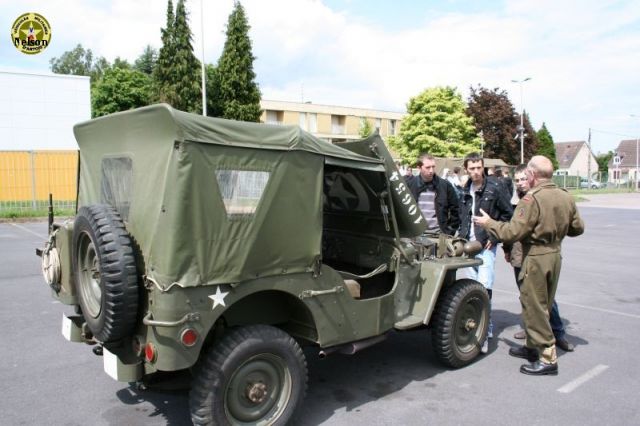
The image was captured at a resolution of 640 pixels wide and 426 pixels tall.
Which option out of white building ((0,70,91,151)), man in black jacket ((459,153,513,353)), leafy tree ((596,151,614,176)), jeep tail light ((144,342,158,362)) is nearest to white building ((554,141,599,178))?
leafy tree ((596,151,614,176))

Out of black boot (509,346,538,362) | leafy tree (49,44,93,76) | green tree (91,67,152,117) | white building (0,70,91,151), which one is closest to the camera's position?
black boot (509,346,538,362)

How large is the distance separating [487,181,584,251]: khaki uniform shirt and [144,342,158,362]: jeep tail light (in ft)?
10.2

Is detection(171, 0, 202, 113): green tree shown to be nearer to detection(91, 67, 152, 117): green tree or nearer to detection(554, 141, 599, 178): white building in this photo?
detection(91, 67, 152, 117): green tree

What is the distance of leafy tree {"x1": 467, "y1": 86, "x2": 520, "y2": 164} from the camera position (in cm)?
4556

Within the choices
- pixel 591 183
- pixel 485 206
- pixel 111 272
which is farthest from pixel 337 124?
pixel 111 272

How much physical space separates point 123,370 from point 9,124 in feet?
100

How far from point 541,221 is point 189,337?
318cm

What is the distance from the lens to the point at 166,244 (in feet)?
9.91

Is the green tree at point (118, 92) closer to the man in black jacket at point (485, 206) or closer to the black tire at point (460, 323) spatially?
the man in black jacket at point (485, 206)

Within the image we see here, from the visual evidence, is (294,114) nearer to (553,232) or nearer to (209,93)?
(209,93)

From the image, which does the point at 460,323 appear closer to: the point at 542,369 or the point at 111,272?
the point at 542,369

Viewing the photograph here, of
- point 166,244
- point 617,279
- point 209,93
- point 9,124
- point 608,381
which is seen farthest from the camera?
point 209,93

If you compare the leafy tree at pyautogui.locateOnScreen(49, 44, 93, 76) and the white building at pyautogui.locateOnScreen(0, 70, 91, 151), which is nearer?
the white building at pyautogui.locateOnScreen(0, 70, 91, 151)

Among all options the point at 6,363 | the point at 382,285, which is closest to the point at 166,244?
the point at 382,285
